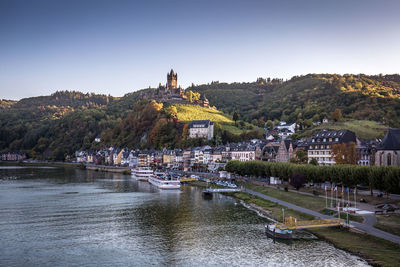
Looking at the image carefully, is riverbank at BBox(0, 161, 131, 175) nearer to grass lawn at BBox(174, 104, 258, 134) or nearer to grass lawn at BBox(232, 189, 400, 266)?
grass lawn at BBox(174, 104, 258, 134)

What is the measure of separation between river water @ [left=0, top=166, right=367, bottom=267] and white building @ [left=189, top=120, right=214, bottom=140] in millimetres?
86638

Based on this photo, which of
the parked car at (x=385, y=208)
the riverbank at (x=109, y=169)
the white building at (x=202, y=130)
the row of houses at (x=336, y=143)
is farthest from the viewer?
the white building at (x=202, y=130)

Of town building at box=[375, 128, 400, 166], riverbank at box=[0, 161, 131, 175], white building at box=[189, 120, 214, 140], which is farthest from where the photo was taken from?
white building at box=[189, 120, 214, 140]

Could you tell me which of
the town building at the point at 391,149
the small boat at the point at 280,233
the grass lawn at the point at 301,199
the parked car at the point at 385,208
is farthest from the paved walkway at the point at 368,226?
the town building at the point at 391,149

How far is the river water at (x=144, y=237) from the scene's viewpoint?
3198 cm

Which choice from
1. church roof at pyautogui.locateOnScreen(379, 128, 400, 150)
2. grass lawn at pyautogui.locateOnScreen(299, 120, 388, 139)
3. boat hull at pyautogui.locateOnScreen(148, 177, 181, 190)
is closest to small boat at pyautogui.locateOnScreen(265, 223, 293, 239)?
church roof at pyautogui.locateOnScreen(379, 128, 400, 150)

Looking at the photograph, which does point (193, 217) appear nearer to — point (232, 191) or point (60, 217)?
point (60, 217)

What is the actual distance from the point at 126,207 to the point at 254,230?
24662 millimetres

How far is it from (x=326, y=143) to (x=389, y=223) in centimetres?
4754

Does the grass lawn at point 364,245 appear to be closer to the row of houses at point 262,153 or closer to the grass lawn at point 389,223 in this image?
the grass lawn at point 389,223

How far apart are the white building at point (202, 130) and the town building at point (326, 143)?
6681cm

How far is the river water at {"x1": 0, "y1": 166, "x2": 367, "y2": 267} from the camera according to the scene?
32.0 m

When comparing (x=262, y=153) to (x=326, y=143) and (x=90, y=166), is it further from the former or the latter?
(x=90, y=166)

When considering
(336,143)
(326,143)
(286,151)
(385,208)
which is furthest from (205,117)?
(385,208)
